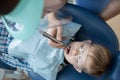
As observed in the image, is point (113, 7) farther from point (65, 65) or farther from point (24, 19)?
point (24, 19)

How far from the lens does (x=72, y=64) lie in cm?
102

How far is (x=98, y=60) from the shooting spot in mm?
938

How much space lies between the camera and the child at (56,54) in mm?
948

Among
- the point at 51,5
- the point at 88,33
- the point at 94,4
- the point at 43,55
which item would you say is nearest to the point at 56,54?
the point at 43,55

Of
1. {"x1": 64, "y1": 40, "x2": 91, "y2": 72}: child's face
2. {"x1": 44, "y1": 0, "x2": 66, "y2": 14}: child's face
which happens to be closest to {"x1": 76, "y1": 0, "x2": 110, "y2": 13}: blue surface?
{"x1": 64, "y1": 40, "x2": 91, "y2": 72}: child's face

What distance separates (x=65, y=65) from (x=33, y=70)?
0.15 meters

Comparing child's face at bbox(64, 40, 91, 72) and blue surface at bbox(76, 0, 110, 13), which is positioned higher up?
blue surface at bbox(76, 0, 110, 13)

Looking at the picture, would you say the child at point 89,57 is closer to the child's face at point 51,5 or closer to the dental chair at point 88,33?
the dental chair at point 88,33

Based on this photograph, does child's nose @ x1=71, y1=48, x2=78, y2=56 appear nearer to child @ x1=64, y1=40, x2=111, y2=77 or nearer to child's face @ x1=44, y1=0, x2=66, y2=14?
child @ x1=64, y1=40, x2=111, y2=77

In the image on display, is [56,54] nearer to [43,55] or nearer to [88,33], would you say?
[43,55]

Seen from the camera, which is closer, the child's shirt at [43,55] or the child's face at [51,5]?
the child's face at [51,5]

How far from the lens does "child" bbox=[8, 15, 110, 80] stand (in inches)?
37.3

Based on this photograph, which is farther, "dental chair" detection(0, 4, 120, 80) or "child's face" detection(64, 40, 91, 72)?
"dental chair" detection(0, 4, 120, 80)

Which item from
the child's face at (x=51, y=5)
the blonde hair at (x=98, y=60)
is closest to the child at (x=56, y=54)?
the blonde hair at (x=98, y=60)
